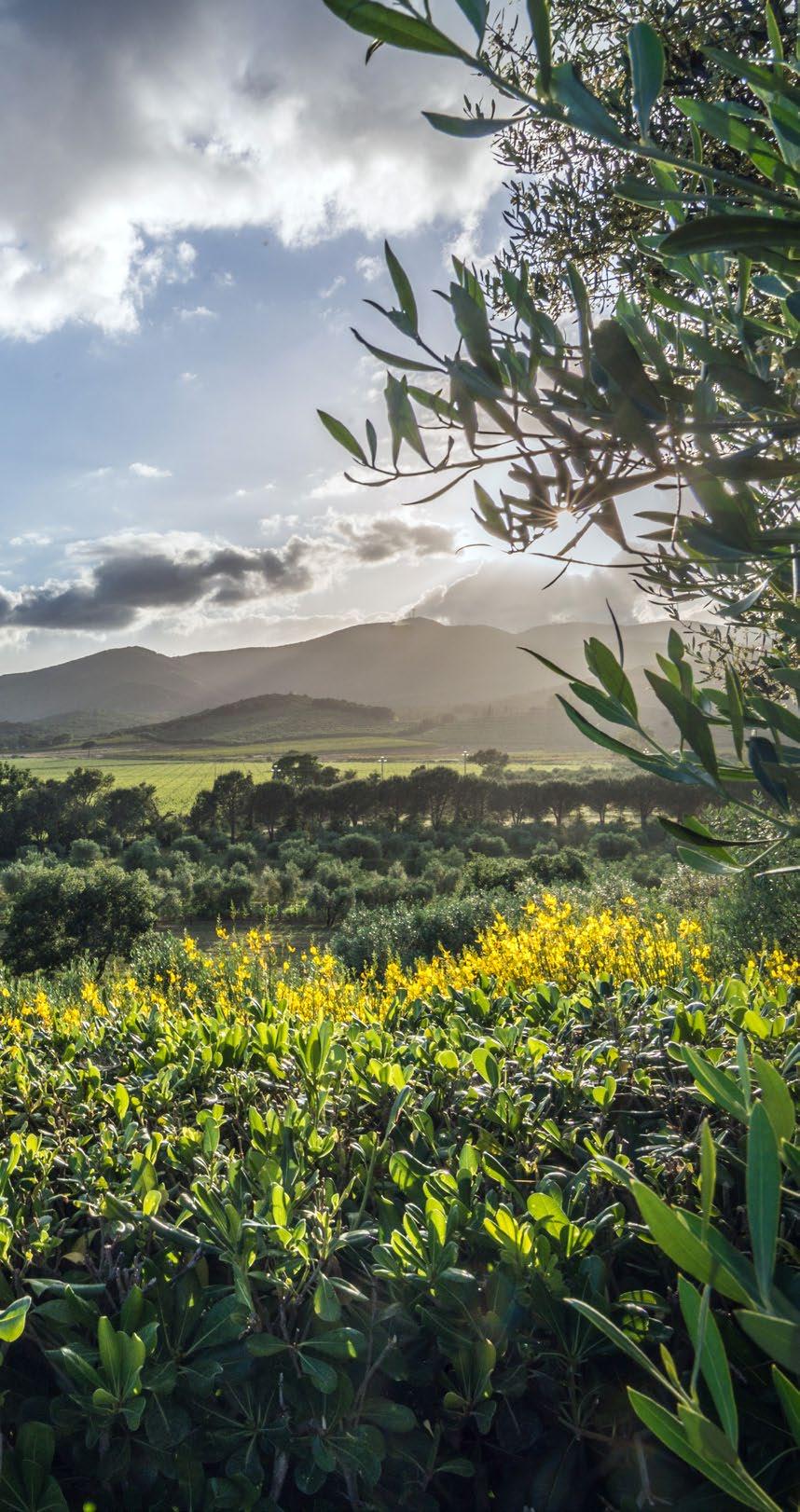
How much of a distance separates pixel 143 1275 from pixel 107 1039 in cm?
154

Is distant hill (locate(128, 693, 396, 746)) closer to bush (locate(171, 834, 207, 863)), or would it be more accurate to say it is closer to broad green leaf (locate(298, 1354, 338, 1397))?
bush (locate(171, 834, 207, 863))

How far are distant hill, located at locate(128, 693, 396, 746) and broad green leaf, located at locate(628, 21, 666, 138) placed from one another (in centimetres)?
11683

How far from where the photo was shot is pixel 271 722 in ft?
453

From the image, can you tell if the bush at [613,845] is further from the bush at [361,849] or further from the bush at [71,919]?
the bush at [71,919]

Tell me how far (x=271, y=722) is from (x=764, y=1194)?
457ft

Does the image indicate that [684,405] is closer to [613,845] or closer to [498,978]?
[498,978]

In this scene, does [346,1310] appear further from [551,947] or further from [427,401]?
[551,947]

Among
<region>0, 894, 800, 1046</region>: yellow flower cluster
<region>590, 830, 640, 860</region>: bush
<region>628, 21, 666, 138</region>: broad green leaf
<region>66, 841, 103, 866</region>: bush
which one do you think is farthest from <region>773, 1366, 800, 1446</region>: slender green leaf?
<region>66, 841, 103, 866</region>: bush

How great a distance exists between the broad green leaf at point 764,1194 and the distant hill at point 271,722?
117129 mm

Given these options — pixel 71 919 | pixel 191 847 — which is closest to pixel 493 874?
pixel 71 919

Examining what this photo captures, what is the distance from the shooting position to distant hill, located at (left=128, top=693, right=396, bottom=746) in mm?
122312

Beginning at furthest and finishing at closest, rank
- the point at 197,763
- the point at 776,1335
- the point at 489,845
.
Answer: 1. the point at 197,763
2. the point at 489,845
3. the point at 776,1335

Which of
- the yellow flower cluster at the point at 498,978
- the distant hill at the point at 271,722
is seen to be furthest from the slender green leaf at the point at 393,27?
the distant hill at the point at 271,722

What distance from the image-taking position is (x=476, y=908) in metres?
16.2
